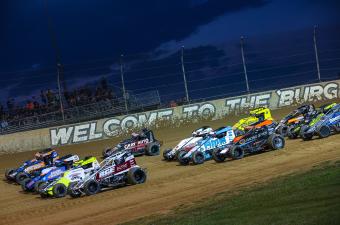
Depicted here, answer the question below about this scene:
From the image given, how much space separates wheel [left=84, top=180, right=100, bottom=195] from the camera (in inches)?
667

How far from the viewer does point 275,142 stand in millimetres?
19812

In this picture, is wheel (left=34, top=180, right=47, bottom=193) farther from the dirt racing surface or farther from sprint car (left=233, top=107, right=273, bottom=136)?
sprint car (left=233, top=107, right=273, bottom=136)

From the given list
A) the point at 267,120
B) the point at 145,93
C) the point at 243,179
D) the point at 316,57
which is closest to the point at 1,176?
the point at 145,93

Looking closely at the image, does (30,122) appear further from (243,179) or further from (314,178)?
(314,178)

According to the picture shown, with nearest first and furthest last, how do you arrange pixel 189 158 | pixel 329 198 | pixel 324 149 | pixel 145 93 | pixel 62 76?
pixel 329 198 → pixel 324 149 → pixel 189 158 → pixel 62 76 → pixel 145 93

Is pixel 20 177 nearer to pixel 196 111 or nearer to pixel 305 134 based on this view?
pixel 305 134

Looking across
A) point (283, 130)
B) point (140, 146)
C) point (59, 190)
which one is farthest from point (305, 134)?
point (59, 190)

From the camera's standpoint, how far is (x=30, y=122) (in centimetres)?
2972

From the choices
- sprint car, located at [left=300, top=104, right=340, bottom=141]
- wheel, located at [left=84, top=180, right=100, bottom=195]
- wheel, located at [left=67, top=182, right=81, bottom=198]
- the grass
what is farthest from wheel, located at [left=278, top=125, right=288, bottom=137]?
wheel, located at [left=67, top=182, right=81, bottom=198]

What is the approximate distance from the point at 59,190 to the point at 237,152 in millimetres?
5899

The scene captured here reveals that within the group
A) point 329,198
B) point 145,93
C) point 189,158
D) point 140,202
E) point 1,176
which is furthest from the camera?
point 145,93

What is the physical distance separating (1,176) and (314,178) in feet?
52.1

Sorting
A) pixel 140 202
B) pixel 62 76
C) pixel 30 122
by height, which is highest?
pixel 62 76

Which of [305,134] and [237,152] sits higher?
[305,134]
